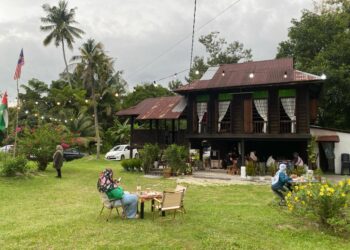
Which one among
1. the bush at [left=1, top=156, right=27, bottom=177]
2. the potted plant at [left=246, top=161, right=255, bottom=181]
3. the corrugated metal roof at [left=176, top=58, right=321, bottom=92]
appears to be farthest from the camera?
the corrugated metal roof at [left=176, top=58, right=321, bottom=92]

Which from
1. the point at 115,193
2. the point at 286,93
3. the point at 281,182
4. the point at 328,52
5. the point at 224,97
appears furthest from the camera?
the point at 328,52

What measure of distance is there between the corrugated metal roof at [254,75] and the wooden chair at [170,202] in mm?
11014

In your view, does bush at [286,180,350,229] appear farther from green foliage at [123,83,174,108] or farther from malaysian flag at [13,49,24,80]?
green foliage at [123,83,174,108]

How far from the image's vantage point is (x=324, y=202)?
25.2ft

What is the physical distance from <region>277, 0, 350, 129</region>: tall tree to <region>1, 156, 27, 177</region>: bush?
67.3 ft

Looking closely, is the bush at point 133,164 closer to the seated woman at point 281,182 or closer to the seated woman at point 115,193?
the seated woman at point 281,182

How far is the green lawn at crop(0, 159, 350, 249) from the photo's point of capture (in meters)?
6.96

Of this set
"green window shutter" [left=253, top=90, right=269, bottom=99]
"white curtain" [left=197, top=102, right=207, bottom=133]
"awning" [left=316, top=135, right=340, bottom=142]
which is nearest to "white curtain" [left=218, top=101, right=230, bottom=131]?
"white curtain" [left=197, top=102, right=207, bottom=133]

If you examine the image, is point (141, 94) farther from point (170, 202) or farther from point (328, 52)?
point (170, 202)

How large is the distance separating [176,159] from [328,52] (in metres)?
15.5

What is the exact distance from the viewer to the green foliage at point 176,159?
1912cm

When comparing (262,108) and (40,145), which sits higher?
(262,108)

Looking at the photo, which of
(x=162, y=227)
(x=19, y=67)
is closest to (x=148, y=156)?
(x=19, y=67)

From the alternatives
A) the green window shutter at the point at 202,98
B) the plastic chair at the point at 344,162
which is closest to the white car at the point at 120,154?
the green window shutter at the point at 202,98
